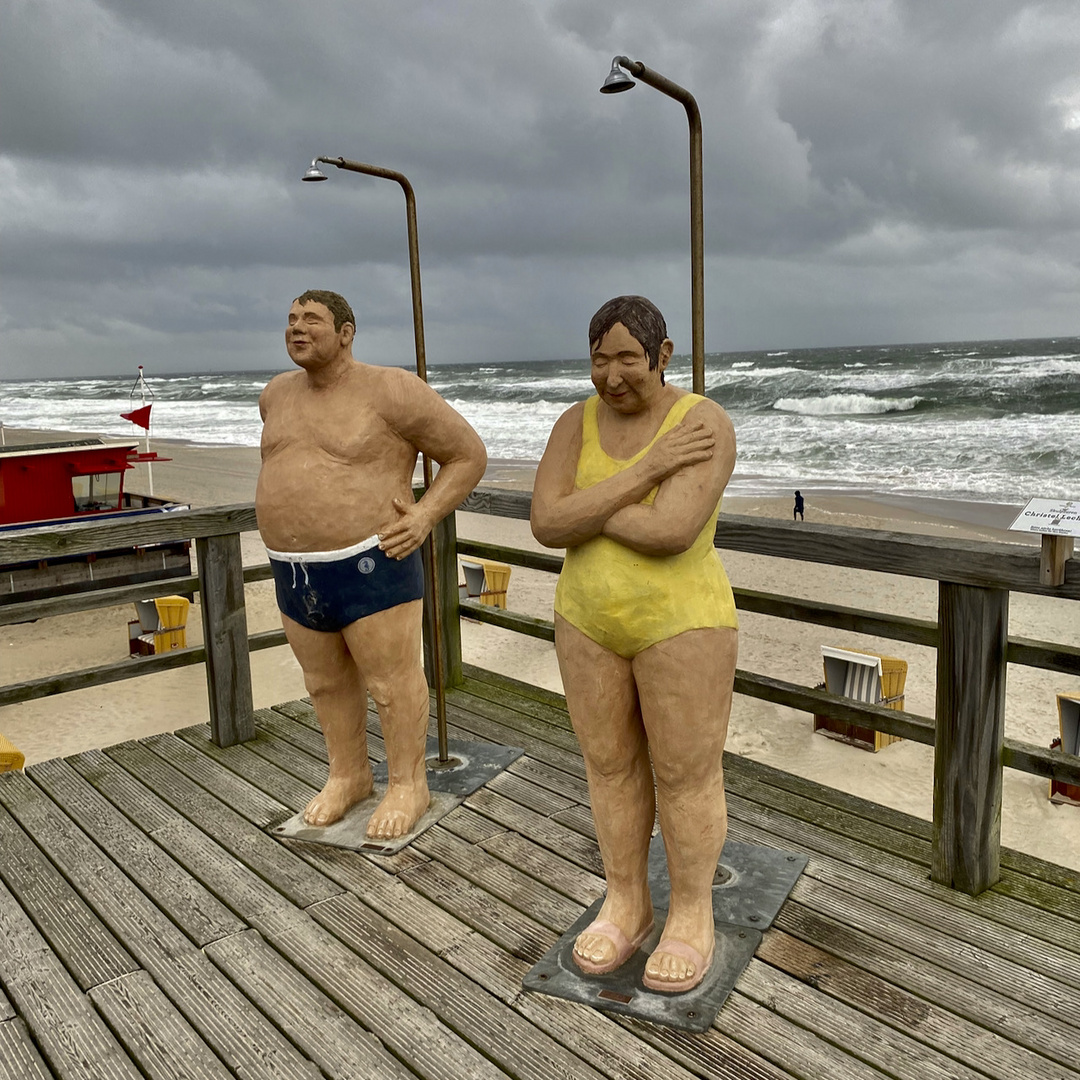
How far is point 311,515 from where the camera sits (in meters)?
2.68

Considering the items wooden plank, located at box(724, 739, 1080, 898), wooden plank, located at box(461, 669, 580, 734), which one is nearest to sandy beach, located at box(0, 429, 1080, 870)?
wooden plank, located at box(724, 739, 1080, 898)

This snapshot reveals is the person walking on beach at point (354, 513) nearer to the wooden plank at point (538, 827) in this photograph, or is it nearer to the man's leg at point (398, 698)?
the man's leg at point (398, 698)

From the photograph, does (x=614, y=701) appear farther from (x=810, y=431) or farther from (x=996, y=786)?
(x=810, y=431)

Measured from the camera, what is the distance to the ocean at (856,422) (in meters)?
17.0

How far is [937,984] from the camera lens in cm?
217

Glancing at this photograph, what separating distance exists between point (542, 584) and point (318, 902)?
28.5ft

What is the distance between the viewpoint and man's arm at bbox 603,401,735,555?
197 cm

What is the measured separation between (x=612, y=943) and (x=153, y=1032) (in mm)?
1008

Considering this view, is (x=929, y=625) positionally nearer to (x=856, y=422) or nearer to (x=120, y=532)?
(x=120, y=532)

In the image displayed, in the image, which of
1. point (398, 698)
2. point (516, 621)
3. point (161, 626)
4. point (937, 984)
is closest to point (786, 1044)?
point (937, 984)

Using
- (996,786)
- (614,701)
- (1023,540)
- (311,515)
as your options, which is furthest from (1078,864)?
(1023,540)

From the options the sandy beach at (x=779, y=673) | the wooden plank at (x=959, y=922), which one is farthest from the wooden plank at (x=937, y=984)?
the sandy beach at (x=779, y=673)

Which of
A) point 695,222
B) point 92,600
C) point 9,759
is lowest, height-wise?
point 9,759

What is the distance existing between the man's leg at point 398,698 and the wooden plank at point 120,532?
0.80 meters
